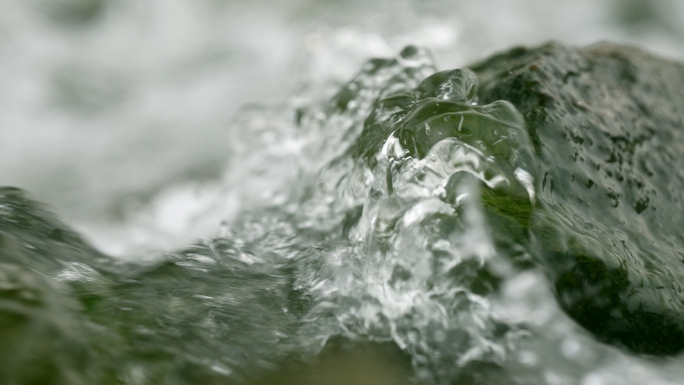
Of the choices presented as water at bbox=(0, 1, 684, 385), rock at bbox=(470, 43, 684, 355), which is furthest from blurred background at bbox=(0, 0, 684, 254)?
rock at bbox=(470, 43, 684, 355)

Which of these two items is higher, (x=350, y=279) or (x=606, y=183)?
(x=606, y=183)

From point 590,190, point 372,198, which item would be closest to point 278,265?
point 372,198

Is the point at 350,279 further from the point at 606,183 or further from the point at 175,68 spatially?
the point at 175,68

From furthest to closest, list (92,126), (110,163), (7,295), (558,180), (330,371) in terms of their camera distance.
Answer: (92,126) → (110,163) → (558,180) → (330,371) → (7,295)

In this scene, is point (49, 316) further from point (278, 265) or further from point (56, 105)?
point (56, 105)

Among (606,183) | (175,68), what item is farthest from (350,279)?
(175,68)

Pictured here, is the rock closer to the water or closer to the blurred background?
the water

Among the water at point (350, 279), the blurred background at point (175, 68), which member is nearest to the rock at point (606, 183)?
the water at point (350, 279)

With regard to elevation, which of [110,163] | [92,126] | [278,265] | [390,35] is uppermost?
[390,35]
